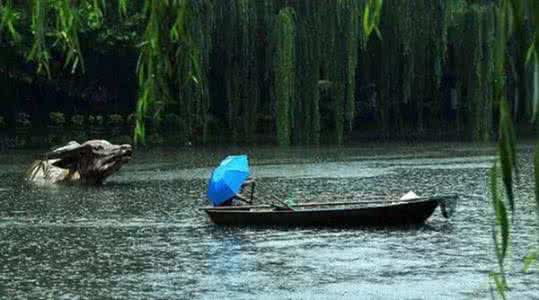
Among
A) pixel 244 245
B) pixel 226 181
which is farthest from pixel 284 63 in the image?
pixel 244 245

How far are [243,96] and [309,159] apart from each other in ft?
23.6

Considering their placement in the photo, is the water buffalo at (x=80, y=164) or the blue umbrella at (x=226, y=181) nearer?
the blue umbrella at (x=226, y=181)

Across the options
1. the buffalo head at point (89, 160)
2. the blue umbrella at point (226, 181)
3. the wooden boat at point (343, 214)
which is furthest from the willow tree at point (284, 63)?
the wooden boat at point (343, 214)

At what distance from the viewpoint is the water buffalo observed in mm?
41500

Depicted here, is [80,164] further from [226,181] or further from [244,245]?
[244,245]

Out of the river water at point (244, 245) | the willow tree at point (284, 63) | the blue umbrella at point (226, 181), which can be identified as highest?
the willow tree at point (284, 63)

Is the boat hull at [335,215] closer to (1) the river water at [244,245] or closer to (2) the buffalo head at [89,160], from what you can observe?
(1) the river water at [244,245]

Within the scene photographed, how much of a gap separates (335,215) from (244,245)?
128 inches

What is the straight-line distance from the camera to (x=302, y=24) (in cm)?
4925

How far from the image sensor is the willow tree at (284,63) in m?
47.3

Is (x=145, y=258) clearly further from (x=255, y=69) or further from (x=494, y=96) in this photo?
(x=255, y=69)

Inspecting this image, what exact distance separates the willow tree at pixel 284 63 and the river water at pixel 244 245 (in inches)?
225

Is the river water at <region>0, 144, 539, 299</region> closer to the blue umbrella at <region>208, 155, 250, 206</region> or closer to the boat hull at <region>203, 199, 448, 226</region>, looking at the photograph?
the boat hull at <region>203, 199, 448, 226</region>

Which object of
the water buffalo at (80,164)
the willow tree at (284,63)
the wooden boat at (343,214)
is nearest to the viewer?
the wooden boat at (343,214)
